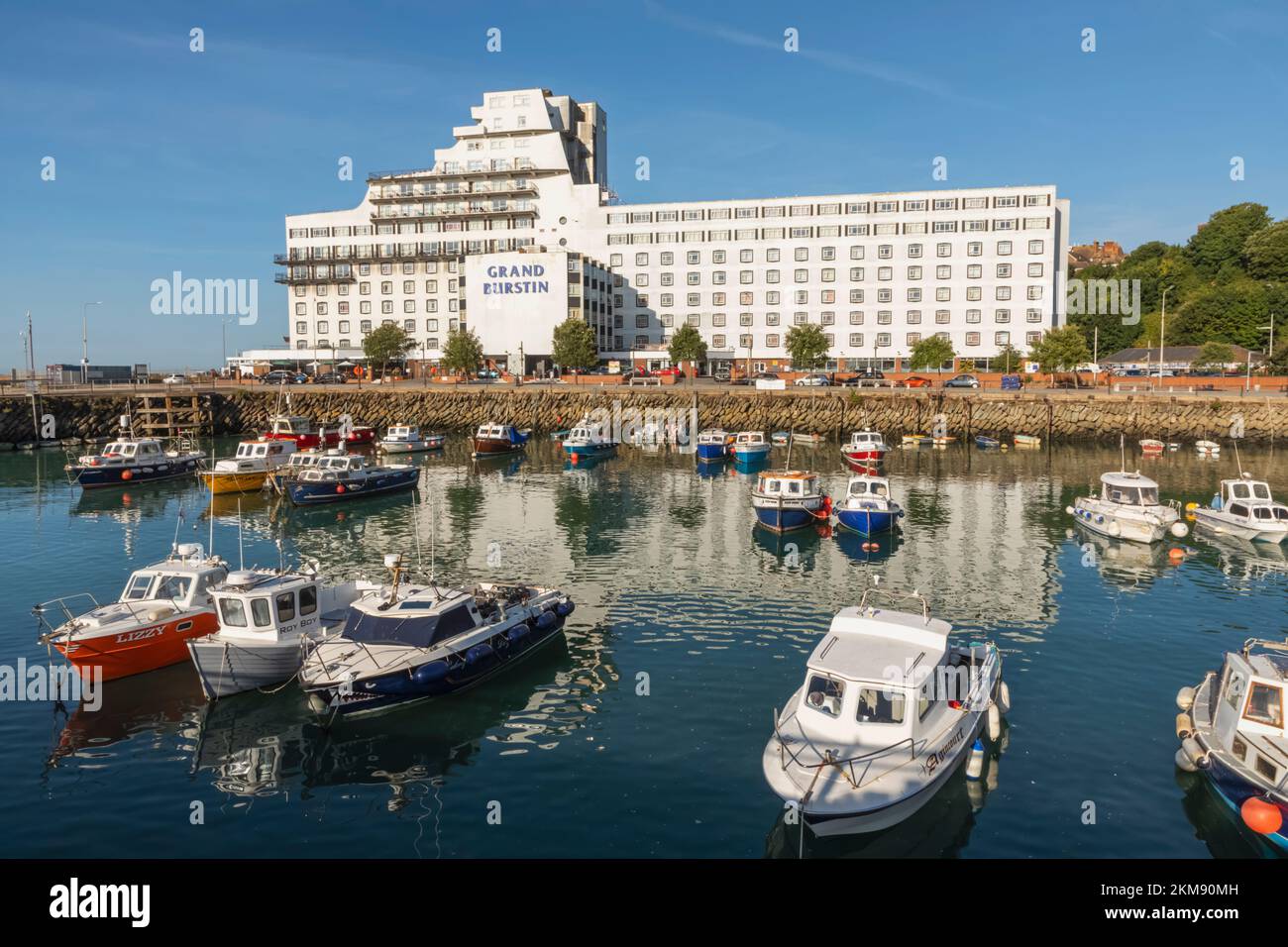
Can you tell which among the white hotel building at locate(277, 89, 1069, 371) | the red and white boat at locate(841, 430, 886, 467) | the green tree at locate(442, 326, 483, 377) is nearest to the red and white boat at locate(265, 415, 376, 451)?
the green tree at locate(442, 326, 483, 377)

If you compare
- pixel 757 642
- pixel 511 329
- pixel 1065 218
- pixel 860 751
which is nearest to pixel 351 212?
pixel 511 329

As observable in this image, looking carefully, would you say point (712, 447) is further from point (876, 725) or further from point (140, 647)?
point (876, 725)

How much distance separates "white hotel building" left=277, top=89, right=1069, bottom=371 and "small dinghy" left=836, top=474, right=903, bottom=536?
87355 mm

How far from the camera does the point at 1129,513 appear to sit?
45344 mm

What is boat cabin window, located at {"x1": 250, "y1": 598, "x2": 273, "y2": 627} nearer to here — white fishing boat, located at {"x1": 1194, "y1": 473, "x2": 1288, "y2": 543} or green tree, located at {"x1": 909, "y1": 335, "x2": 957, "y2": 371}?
white fishing boat, located at {"x1": 1194, "y1": 473, "x2": 1288, "y2": 543}

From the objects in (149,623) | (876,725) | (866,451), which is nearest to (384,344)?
(866,451)

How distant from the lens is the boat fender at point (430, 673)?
23.6m

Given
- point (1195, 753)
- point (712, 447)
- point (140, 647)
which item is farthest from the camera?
point (712, 447)

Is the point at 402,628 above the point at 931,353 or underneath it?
underneath

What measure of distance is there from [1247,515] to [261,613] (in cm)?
4691

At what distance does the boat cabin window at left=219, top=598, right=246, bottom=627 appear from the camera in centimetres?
2538

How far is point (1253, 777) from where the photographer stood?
1728 cm

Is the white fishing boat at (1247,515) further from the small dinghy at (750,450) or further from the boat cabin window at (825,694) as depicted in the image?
the boat cabin window at (825,694)
